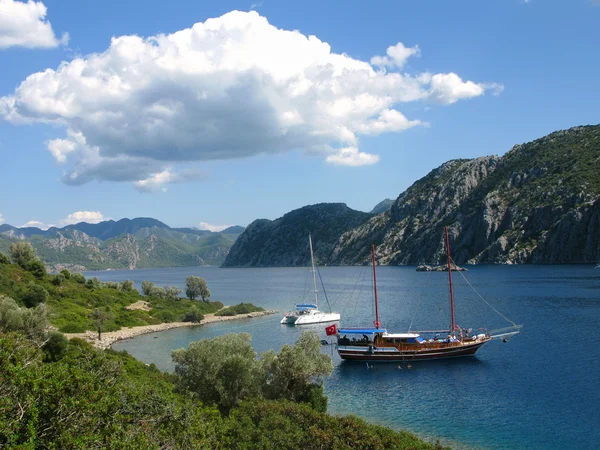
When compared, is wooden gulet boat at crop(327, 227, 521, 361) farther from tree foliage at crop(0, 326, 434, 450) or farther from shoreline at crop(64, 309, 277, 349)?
shoreline at crop(64, 309, 277, 349)

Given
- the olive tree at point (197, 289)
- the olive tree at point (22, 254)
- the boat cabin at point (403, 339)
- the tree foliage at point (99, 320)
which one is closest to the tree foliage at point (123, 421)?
the boat cabin at point (403, 339)

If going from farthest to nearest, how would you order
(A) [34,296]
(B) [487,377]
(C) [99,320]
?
(A) [34,296] < (C) [99,320] < (B) [487,377]

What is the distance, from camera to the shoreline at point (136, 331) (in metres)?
69.4

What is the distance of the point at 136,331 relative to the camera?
274 ft

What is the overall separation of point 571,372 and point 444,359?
15.3 metres

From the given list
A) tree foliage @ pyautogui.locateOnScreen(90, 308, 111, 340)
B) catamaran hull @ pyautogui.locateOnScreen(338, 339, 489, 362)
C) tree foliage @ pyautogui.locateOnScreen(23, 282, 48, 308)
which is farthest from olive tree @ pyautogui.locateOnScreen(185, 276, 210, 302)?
catamaran hull @ pyautogui.locateOnScreen(338, 339, 489, 362)

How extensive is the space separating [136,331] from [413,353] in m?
51.1

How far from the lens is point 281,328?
85375 mm

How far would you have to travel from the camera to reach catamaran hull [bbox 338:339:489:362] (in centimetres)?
5656

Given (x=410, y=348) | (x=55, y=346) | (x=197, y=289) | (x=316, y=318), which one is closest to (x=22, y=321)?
(x=55, y=346)

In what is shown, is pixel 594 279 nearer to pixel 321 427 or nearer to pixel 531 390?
pixel 531 390

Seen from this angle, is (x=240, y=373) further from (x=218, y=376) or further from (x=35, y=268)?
(x=35, y=268)

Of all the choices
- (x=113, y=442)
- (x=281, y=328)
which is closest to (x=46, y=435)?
(x=113, y=442)

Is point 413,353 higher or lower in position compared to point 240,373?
lower
